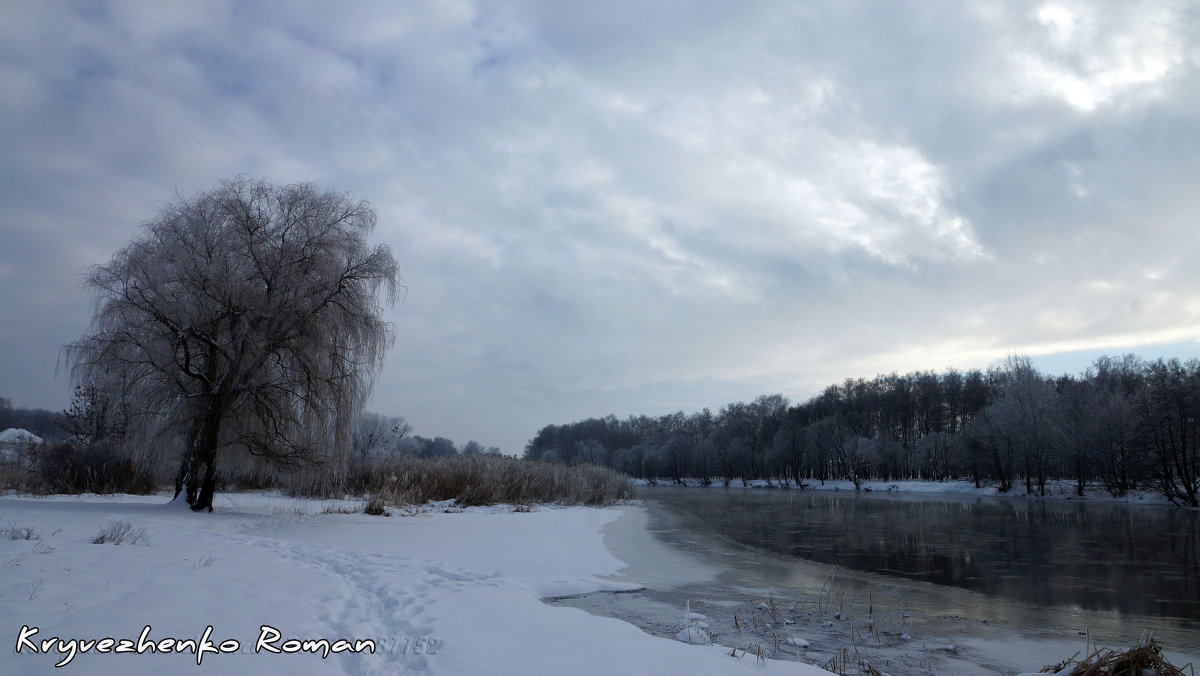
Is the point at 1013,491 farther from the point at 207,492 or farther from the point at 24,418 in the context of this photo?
the point at 24,418

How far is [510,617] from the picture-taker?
505 cm

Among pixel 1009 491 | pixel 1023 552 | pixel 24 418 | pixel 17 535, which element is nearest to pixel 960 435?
pixel 1009 491

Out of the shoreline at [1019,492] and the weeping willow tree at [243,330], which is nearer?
the weeping willow tree at [243,330]

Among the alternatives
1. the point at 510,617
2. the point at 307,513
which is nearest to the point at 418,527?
the point at 307,513

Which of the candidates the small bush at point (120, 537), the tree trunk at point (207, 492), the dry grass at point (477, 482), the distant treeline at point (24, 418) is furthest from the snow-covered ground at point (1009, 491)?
the distant treeline at point (24, 418)

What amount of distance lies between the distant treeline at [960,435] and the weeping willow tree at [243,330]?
29445mm

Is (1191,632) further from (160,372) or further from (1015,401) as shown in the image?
(1015,401)

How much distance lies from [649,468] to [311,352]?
9803 centimetres

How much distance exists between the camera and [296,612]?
14.2 feet

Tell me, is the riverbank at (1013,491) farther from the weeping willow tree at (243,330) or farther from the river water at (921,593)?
the weeping willow tree at (243,330)

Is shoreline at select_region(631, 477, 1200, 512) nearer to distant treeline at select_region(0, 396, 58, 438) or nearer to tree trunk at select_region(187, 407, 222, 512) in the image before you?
tree trunk at select_region(187, 407, 222, 512)

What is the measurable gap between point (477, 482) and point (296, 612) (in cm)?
1627

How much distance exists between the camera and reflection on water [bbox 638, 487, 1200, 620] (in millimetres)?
8492

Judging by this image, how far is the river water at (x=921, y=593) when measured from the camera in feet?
18.0
